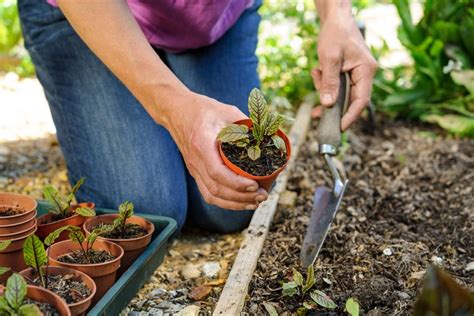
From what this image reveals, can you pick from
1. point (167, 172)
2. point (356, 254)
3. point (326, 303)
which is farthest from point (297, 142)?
point (326, 303)

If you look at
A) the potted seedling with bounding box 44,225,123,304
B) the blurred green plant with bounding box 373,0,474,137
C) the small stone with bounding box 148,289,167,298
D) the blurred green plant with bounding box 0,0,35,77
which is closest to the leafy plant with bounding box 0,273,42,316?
the potted seedling with bounding box 44,225,123,304

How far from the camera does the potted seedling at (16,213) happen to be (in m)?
1.70

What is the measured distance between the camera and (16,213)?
5.98ft

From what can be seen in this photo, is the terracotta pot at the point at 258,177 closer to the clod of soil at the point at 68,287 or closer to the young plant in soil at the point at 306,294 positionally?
the young plant in soil at the point at 306,294

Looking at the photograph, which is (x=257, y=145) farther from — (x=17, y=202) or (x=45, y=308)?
(x=17, y=202)

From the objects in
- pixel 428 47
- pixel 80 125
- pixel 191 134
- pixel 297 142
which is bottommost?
pixel 297 142

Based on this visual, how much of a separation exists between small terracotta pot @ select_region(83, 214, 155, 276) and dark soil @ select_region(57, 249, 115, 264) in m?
0.05

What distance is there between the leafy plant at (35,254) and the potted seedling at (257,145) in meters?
0.45

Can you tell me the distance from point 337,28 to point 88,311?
43.3 inches

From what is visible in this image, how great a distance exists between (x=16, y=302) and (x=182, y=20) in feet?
3.89

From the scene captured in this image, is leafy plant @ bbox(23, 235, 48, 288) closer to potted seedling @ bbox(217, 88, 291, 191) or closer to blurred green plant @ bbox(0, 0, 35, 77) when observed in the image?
potted seedling @ bbox(217, 88, 291, 191)

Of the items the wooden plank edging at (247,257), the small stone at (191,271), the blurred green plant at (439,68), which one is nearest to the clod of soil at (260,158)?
the wooden plank edging at (247,257)

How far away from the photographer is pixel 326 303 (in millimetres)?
1626

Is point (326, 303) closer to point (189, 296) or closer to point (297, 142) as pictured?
point (189, 296)
